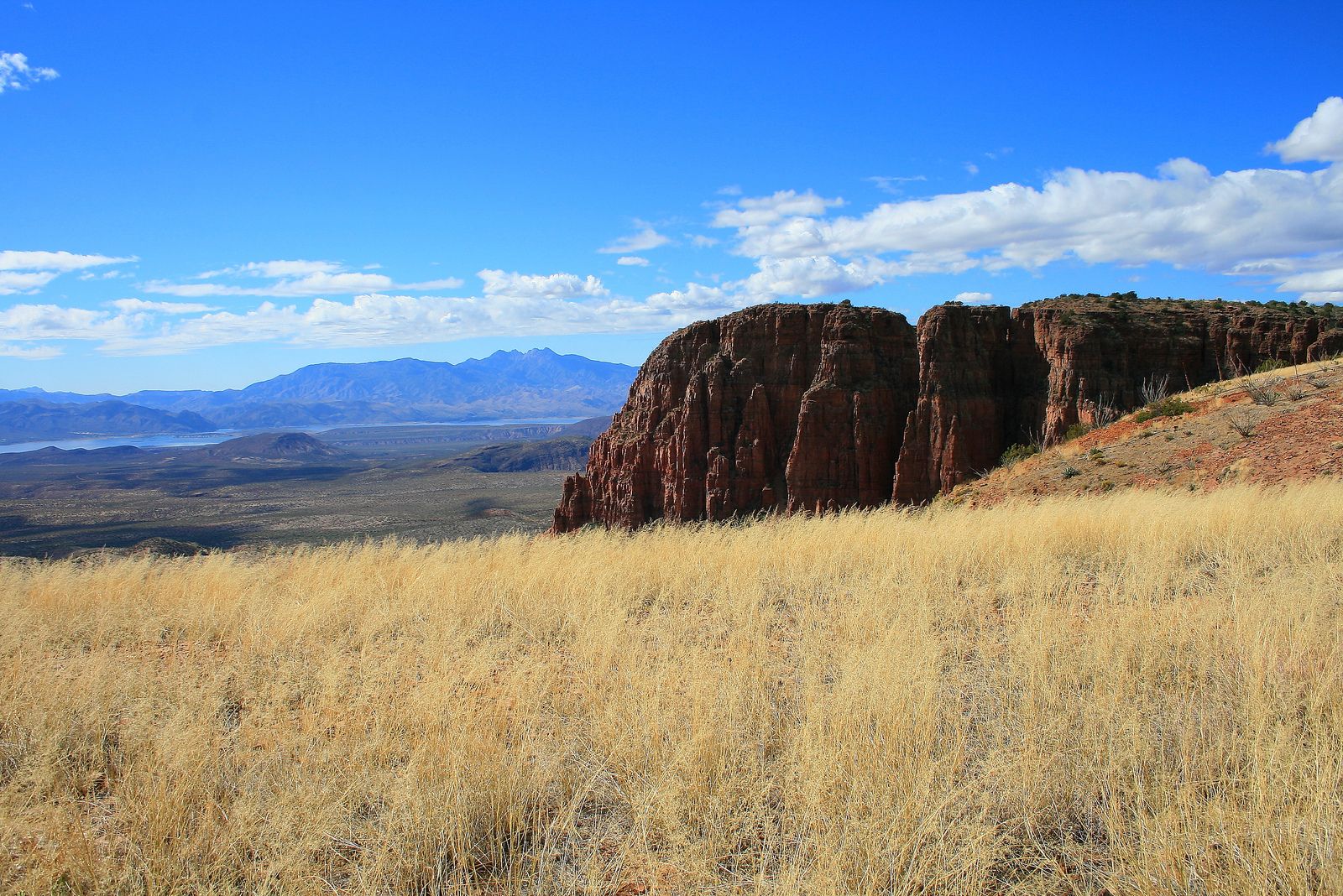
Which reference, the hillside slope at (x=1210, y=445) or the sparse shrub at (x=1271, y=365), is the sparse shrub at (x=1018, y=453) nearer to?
the hillside slope at (x=1210, y=445)

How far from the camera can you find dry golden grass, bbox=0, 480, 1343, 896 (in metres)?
2.96

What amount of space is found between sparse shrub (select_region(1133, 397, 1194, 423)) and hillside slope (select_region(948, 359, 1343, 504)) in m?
0.05

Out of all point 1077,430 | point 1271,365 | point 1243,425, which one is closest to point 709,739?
point 1243,425

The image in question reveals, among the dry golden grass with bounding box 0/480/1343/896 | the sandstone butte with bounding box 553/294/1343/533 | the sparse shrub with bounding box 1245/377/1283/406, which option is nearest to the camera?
the dry golden grass with bounding box 0/480/1343/896

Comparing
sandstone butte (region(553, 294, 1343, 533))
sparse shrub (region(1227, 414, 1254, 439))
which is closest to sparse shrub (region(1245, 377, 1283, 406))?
sparse shrub (region(1227, 414, 1254, 439))

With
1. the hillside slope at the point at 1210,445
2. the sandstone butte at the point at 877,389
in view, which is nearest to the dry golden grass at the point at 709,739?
the hillside slope at the point at 1210,445

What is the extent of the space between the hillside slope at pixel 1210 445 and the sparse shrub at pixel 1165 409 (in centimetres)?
5

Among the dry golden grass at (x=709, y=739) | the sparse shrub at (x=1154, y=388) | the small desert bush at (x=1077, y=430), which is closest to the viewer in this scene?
the dry golden grass at (x=709, y=739)

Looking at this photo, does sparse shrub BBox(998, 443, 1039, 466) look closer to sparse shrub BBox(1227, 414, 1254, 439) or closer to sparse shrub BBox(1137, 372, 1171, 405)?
sparse shrub BBox(1137, 372, 1171, 405)

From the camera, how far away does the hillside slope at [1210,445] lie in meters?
15.5

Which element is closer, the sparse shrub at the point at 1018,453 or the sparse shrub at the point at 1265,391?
the sparse shrub at the point at 1265,391

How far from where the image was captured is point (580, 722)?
14.0 ft

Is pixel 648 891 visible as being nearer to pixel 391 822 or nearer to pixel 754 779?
pixel 754 779

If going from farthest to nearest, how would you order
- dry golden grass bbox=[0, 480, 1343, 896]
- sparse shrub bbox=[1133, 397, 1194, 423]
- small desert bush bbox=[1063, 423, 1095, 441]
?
small desert bush bbox=[1063, 423, 1095, 441] < sparse shrub bbox=[1133, 397, 1194, 423] < dry golden grass bbox=[0, 480, 1343, 896]
